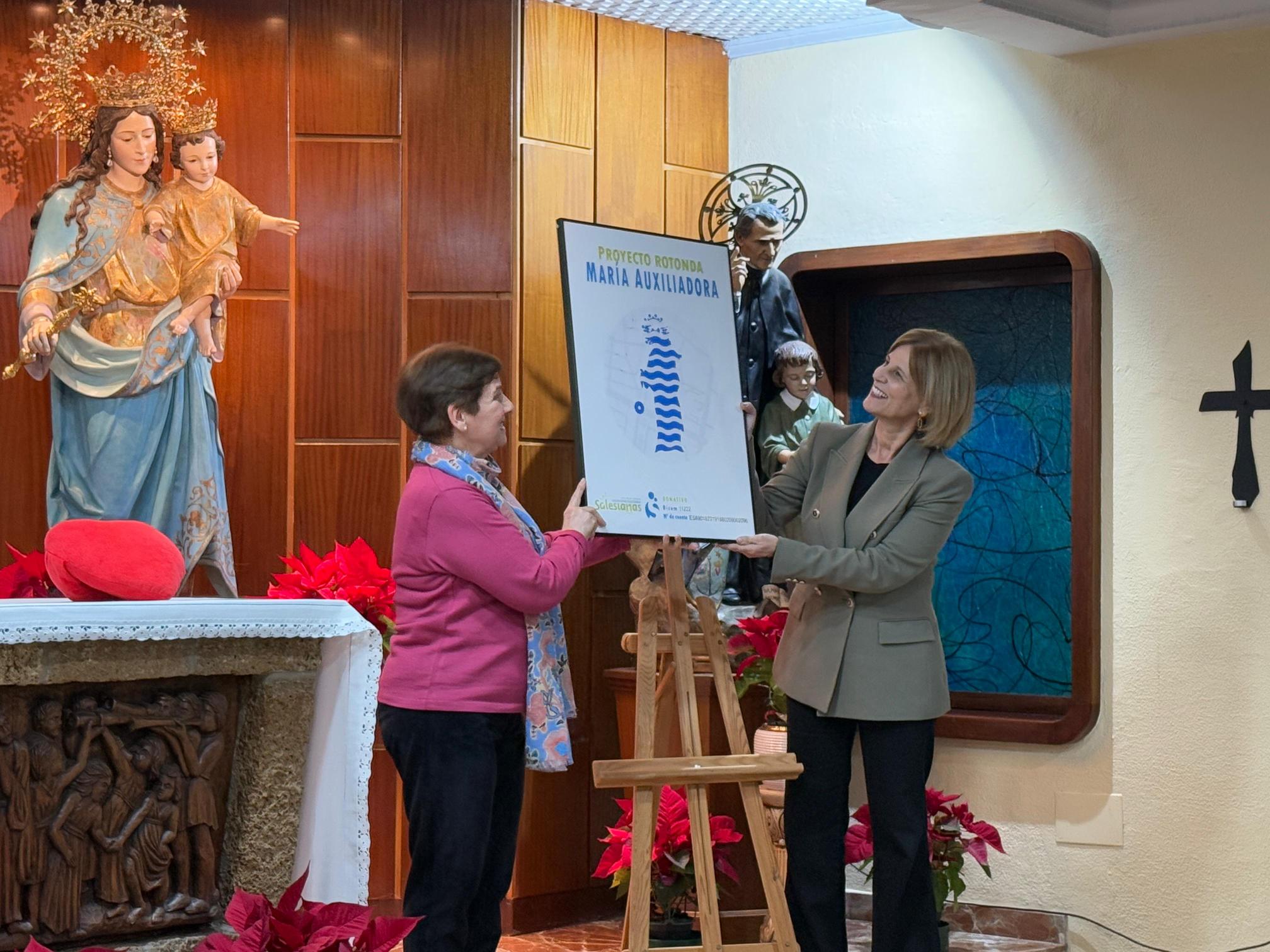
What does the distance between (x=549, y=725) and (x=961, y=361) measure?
44.9 inches

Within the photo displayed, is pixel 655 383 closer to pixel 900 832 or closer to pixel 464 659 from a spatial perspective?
pixel 464 659

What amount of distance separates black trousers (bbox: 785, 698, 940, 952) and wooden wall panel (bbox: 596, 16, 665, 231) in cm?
190

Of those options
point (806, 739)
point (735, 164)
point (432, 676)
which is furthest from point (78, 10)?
point (806, 739)

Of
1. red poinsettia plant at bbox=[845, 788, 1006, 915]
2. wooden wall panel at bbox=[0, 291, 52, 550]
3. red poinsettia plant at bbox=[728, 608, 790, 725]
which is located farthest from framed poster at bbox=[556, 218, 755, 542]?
wooden wall panel at bbox=[0, 291, 52, 550]

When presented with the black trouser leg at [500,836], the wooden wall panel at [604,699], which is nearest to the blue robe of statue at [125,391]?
the wooden wall panel at [604,699]

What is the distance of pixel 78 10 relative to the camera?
4.28 meters

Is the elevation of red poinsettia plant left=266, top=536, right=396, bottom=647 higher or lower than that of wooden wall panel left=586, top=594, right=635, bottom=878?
higher

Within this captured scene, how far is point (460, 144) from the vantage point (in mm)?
4414

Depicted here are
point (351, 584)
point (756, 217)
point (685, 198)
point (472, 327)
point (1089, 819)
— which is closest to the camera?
point (351, 584)

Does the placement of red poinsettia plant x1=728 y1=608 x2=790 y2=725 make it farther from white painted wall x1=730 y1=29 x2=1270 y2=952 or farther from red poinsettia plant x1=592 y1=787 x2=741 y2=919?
white painted wall x1=730 y1=29 x2=1270 y2=952

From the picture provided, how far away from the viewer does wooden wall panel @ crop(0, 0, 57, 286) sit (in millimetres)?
4227

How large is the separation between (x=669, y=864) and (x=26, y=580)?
160cm

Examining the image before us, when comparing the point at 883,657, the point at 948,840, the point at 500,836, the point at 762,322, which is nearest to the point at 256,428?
the point at 762,322

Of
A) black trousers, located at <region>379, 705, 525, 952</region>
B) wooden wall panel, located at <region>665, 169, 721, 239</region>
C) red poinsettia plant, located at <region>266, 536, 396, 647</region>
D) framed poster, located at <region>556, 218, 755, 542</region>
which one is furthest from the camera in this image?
wooden wall panel, located at <region>665, 169, 721, 239</region>
